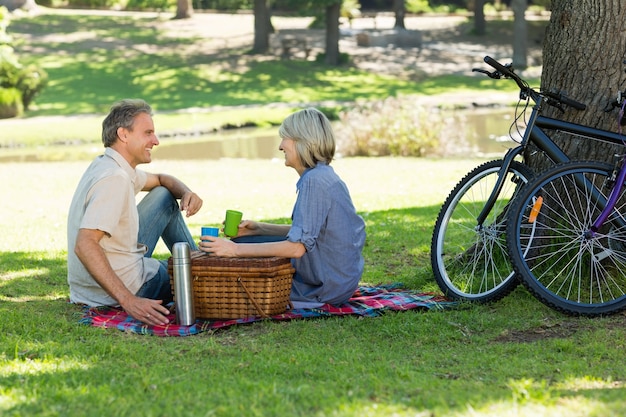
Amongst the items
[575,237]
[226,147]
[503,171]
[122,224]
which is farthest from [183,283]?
[226,147]

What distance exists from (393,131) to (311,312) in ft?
37.5

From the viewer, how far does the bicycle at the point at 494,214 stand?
5508 millimetres

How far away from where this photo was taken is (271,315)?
5410 millimetres

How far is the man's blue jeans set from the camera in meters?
5.77

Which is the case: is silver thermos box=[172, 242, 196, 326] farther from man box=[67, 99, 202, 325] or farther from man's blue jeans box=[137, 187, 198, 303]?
man's blue jeans box=[137, 187, 198, 303]

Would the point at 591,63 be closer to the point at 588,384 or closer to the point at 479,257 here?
the point at 479,257

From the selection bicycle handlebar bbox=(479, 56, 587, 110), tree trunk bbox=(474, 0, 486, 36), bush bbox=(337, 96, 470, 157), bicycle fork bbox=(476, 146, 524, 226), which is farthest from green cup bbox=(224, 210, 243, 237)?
tree trunk bbox=(474, 0, 486, 36)

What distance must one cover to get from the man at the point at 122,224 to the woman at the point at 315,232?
1.55 ft

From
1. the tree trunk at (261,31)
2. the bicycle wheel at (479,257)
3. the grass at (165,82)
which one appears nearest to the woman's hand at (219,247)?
the bicycle wheel at (479,257)

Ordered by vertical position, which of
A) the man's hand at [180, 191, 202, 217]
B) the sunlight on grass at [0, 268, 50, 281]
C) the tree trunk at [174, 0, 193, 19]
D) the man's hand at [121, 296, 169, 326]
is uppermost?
the man's hand at [180, 191, 202, 217]

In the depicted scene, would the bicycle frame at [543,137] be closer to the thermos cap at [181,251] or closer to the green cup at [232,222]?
the green cup at [232,222]

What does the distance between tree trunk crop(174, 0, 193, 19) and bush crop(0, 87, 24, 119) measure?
17572 millimetres

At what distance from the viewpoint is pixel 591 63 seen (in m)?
5.72

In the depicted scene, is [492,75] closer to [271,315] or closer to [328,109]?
[271,315]
